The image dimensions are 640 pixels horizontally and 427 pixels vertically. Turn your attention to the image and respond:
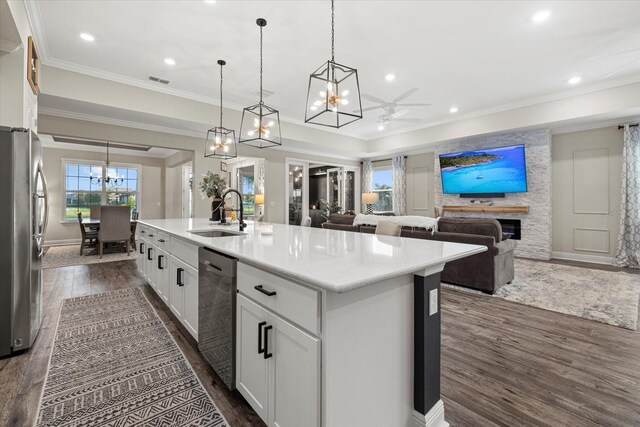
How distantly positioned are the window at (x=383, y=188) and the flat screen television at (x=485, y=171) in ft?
6.74

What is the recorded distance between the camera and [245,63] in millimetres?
4047

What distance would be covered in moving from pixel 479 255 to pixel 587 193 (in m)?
3.91

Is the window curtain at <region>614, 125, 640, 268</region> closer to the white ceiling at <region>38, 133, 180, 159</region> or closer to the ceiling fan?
the ceiling fan

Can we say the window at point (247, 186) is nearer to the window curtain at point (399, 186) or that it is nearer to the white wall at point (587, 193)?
the window curtain at point (399, 186)

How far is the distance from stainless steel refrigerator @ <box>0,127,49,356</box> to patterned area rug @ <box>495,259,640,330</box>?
4706mm

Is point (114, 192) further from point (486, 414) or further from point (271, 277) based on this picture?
point (486, 414)

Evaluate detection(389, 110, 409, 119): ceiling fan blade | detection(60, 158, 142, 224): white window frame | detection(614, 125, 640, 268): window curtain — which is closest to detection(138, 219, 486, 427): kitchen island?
detection(389, 110, 409, 119): ceiling fan blade

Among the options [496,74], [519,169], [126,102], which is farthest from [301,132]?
[519,169]

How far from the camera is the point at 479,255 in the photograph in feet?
11.9

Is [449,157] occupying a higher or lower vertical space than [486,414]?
higher

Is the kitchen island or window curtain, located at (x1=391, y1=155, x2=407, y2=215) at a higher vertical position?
window curtain, located at (x1=391, y1=155, x2=407, y2=215)

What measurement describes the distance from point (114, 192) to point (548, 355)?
1078 cm

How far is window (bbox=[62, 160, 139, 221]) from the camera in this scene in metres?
8.36

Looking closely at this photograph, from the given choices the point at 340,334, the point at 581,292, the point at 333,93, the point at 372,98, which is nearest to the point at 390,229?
the point at 333,93
